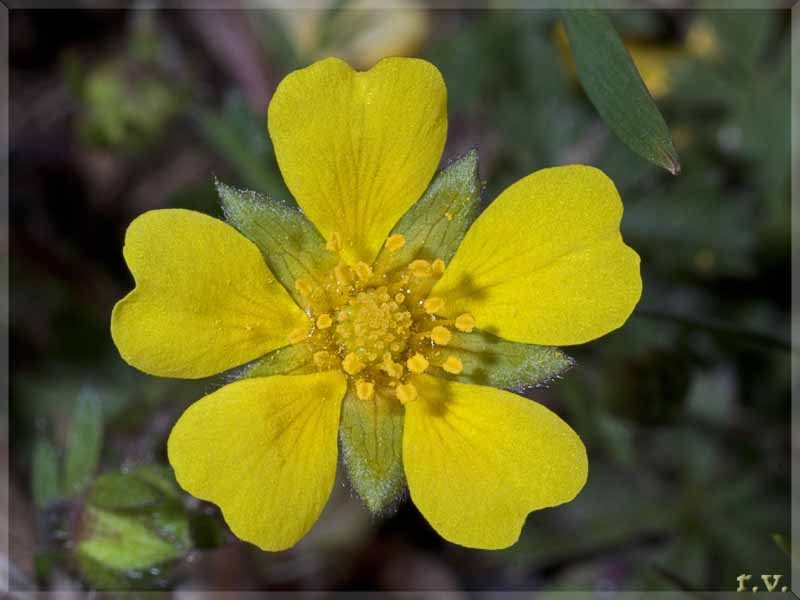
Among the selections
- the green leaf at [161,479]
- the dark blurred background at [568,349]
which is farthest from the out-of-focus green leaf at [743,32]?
the green leaf at [161,479]

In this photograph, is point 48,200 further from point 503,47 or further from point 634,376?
point 634,376

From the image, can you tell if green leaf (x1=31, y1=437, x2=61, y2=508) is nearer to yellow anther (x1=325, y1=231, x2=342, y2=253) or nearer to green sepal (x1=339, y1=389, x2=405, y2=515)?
green sepal (x1=339, y1=389, x2=405, y2=515)

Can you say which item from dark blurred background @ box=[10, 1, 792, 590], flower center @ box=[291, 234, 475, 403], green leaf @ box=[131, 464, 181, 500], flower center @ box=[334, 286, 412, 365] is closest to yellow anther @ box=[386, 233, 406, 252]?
flower center @ box=[291, 234, 475, 403]

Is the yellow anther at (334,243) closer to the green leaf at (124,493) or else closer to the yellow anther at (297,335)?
the yellow anther at (297,335)

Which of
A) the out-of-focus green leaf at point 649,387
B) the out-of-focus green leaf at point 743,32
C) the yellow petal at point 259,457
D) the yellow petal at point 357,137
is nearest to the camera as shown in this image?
the yellow petal at point 259,457

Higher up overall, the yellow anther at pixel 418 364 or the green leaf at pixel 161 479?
the yellow anther at pixel 418 364

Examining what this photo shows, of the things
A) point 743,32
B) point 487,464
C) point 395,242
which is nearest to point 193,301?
point 395,242
